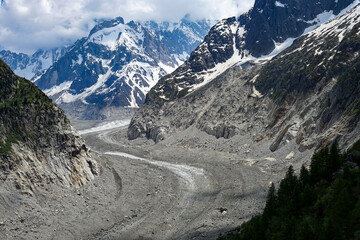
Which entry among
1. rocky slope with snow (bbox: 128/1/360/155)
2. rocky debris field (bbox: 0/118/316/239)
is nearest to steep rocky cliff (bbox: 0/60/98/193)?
rocky debris field (bbox: 0/118/316/239)

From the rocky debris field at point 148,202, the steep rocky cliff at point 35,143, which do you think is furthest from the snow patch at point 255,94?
the steep rocky cliff at point 35,143

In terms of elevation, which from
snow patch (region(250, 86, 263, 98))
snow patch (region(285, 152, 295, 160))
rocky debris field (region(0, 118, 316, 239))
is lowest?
snow patch (region(285, 152, 295, 160))

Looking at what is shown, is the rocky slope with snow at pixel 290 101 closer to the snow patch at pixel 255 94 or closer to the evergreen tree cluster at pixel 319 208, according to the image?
the snow patch at pixel 255 94

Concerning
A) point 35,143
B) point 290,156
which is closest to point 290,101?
point 290,156

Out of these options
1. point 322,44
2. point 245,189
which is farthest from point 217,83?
point 245,189

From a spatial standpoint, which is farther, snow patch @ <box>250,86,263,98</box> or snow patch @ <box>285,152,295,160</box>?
snow patch @ <box>250,86,263,98</box>

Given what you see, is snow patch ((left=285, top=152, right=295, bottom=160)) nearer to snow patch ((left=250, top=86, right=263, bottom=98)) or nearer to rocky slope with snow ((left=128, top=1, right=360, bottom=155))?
rocky slope with snow ((left=128, top=1, right=360, bottom=155))
